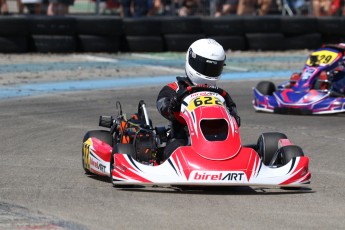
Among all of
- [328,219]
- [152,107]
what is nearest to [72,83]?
[152,107]

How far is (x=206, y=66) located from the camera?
7418 millimetres

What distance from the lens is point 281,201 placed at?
642cm

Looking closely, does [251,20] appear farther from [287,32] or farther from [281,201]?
[281,201]

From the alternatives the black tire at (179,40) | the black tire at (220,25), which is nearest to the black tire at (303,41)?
the black tire at (220,25)

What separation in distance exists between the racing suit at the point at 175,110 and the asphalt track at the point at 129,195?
1.67 feet

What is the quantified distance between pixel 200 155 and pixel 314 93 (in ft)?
18.1

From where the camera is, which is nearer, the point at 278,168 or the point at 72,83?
the point at 278,168

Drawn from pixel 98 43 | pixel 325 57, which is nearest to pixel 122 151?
pixel 325 57

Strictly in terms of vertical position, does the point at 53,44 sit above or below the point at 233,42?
above

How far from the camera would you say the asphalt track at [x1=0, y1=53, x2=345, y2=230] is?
5664mm

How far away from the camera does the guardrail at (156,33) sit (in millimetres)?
17016

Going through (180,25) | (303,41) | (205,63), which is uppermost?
(205,63)

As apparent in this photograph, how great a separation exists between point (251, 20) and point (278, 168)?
1256cm

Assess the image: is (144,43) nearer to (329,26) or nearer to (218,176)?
(329,26)
